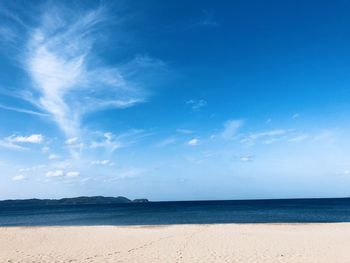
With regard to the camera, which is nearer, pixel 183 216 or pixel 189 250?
pixel 189 250

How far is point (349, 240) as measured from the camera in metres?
21.4

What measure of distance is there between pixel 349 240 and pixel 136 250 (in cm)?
1387

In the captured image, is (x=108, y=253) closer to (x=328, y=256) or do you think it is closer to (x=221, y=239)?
(x=221, y=239)

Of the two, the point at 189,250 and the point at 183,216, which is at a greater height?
the point at 183,216

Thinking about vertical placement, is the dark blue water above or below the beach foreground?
above

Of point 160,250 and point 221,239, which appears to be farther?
point 221,239

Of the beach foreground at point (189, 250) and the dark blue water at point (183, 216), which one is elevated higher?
the dark blue water at point (183, 216)

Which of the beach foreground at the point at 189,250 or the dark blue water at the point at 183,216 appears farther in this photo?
the dark blue water at the point at 183,216

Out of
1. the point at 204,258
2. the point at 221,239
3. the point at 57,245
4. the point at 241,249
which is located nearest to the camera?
the point at 204,258

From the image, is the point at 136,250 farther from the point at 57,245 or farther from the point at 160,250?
the point at 57,245

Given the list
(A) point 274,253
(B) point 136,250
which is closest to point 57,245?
(B) point 136,250

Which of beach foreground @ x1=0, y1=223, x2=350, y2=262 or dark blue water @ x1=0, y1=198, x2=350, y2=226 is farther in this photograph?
dark blue water @ x1=0, y1=198, x2=350, y2=226

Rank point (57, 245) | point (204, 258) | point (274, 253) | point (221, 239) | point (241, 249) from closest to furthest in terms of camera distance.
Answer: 1. point (204, 258)
2. point (274, 253)
3. point (241, 249)
4. point (57, 245)
5. point (221, 239)

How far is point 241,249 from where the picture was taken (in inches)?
700
